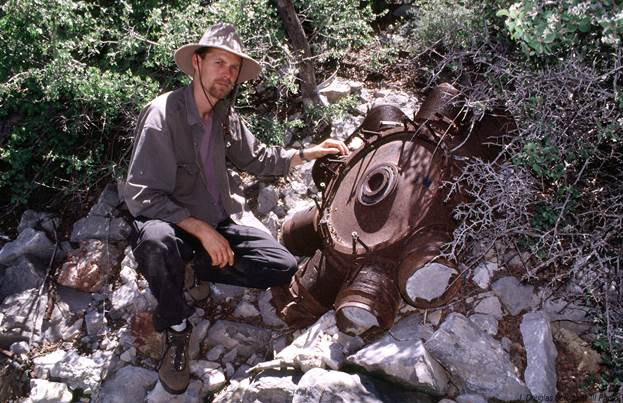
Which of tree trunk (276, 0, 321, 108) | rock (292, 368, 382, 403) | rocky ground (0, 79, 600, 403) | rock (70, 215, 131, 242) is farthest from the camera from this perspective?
tree trunk (276, 0, 321, 108)

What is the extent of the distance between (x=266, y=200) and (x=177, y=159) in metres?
1.25

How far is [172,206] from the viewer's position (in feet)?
11.2

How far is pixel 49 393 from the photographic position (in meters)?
3.69

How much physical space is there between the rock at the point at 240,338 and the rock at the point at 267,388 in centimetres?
40

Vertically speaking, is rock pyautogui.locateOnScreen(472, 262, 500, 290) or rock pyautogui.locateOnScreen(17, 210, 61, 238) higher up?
rock pyautogui.locateOnScreen(17, 210, 61, 238)

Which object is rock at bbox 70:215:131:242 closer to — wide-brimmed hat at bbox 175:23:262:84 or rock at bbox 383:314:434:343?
wide-brimmed hat at bbox 175:23:262:84

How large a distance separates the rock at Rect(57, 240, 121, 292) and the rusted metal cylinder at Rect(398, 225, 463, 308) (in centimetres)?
246

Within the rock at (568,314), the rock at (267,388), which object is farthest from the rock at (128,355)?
the rock at (568,314)

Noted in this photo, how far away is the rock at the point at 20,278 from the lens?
438 centimetres

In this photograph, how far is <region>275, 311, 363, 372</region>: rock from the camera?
333 cm

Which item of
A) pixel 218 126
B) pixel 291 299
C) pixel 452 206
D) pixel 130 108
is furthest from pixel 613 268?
pixel 130 108

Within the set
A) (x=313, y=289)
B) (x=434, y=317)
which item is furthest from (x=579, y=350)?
(x=313, y=289)

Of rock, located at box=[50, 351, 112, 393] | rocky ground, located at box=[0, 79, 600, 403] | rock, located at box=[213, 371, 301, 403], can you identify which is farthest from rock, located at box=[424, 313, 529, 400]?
rock, located at box=[50, 351, 112, 393]

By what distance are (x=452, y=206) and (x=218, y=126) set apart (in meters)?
1.61
